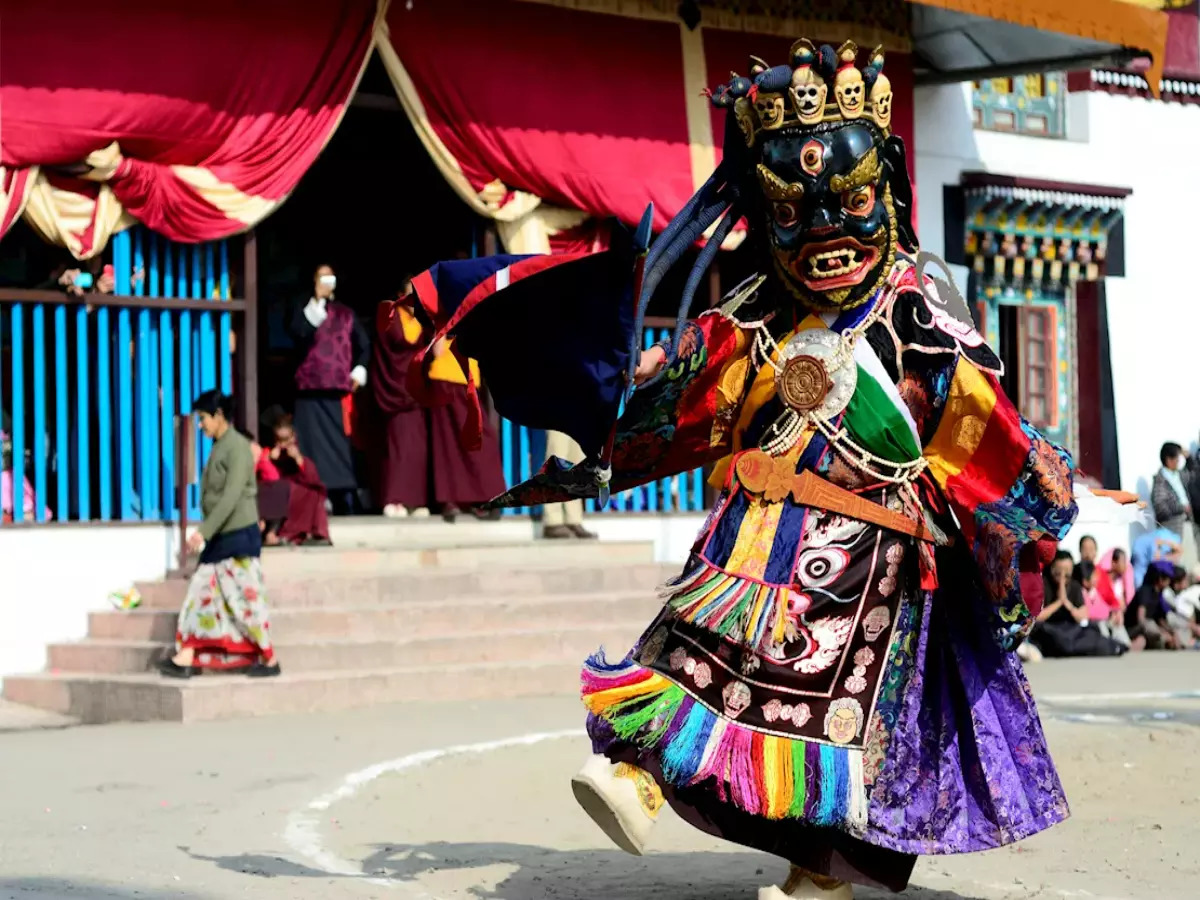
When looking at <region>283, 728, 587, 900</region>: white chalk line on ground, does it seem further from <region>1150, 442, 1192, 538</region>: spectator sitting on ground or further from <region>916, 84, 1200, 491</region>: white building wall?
<region>916, 84, 1200, 491</region>: white building wall

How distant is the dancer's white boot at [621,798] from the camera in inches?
190

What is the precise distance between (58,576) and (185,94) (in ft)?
8.83

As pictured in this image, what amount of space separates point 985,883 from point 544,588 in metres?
6.50

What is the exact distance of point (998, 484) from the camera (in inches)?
204

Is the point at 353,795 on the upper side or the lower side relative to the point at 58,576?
lower

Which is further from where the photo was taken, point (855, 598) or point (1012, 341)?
point (1012, 341)

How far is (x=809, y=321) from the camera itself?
17.4 feet

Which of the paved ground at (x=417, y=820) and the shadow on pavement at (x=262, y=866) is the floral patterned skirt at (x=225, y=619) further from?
the shadow on pavement at (x=262, y=866)

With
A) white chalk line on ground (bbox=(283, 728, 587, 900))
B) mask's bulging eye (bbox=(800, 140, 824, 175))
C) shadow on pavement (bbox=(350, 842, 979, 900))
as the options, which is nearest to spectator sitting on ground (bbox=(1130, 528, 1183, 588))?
white chalk line on ground (bbox=(283, 728, 587, 900))

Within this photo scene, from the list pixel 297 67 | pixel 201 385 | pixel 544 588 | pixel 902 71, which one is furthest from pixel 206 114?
pixel 902 71

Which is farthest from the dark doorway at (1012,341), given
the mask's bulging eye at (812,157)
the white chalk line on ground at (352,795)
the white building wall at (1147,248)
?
the mask's bulging eye at (812,157)

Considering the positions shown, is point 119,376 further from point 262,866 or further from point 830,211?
point 830,211

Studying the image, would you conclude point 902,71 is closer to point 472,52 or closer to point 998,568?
point 472,52

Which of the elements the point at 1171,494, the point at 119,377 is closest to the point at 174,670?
the point at 119,377
